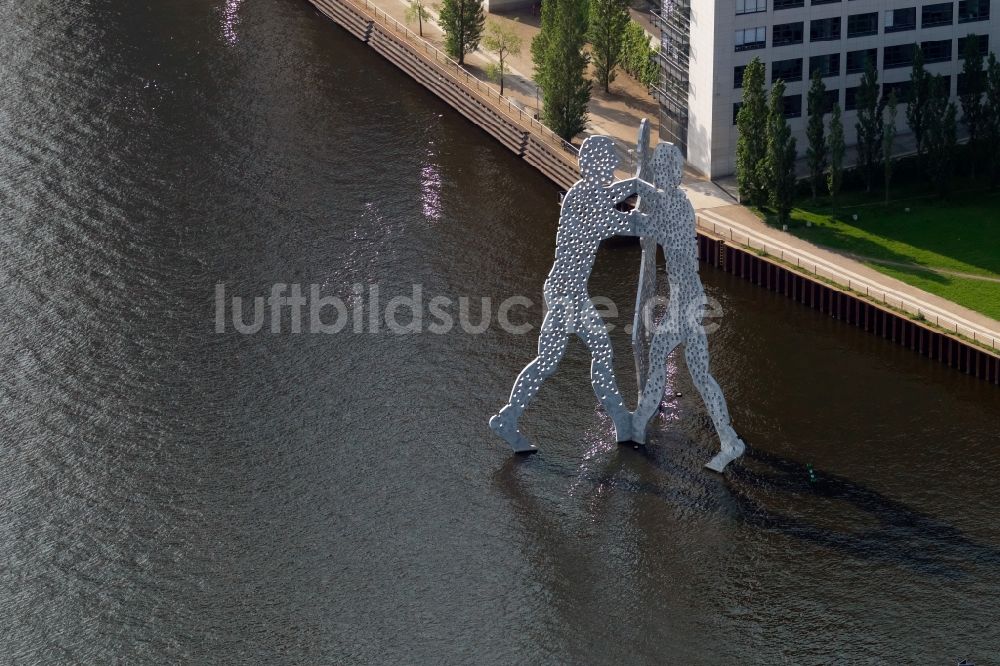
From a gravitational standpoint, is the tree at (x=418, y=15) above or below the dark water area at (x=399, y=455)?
above

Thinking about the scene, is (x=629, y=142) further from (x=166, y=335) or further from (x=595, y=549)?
(x=595, y=549)

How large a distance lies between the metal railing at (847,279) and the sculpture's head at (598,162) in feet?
91.7

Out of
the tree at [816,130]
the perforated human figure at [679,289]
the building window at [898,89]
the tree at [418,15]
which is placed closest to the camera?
the perforated human figure at [679,289]

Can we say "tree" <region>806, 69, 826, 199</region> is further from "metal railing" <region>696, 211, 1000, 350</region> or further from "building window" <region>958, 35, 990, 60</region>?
"building window" <region>958, 35, 990, 60</region>

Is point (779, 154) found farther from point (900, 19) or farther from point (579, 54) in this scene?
point (579, 54)

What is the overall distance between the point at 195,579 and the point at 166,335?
99.8ft

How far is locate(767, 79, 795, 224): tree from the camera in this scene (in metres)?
151

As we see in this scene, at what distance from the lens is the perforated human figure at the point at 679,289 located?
12338 centimetres

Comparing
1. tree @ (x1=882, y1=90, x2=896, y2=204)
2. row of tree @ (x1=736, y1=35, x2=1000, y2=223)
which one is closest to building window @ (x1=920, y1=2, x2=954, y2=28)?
row of tree @ (x1=736, y1=35, x2=1000, y2=223)

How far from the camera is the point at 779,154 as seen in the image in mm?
151750

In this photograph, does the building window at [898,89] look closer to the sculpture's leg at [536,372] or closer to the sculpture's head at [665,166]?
the sculpture's head at [665,166]

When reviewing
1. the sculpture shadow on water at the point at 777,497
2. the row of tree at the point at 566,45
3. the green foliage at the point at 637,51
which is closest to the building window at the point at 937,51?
the row of tree at the point at 566,45

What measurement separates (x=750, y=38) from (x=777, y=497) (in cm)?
4890

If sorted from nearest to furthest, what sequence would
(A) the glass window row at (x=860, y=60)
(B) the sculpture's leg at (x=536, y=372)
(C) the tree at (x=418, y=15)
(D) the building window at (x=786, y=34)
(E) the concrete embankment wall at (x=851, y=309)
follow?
(B) the sculpture's leg at (x=536, y=372) < (E) the concrete embankment wall at (x=851, y=309) < (D) the building window at (x=786, y=34) < (A) the glass window row at (x=860, y=60) < (C) the tree at (x=418, y=15)
